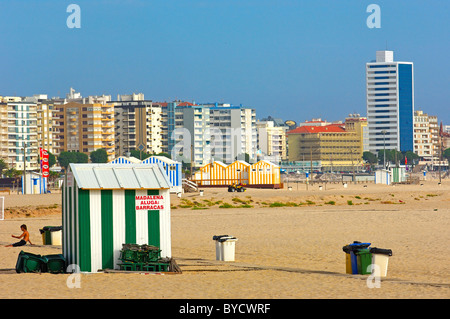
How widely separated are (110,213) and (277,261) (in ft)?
15.2

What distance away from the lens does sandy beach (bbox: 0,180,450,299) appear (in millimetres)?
12797

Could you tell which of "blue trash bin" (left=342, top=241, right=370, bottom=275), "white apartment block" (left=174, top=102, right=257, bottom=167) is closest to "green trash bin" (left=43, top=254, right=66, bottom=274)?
"blue trash bin" (left=342, top=241, right=370, bottom=275)

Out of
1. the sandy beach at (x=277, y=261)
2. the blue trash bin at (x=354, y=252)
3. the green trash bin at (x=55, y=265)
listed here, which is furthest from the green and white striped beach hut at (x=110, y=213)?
the blue trash bin at (x=354, y=252)

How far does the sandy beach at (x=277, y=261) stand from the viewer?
42.0 feet

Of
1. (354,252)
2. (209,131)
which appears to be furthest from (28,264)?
(209,131)

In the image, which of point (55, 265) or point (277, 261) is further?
point (277, 261)

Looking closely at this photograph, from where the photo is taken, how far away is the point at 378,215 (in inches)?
1330

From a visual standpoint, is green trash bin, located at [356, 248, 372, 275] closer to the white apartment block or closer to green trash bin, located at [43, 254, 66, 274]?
green trash bin, located at [43, 254, 66, 274]

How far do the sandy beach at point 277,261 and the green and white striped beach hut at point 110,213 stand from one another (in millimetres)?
587

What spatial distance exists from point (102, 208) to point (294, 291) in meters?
4.21

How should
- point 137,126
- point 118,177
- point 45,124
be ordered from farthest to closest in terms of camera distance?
point 137,126, point 45,124, point 118,177

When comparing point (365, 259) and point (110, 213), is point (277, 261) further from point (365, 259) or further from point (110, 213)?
point (110, 213)

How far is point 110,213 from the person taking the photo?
49.7 feet
